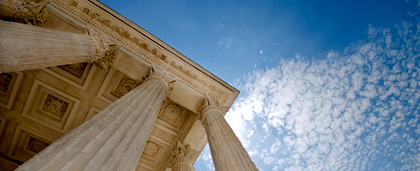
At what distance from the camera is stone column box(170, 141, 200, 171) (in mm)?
11648

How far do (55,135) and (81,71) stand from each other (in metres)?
3.71

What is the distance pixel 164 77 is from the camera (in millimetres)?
11055

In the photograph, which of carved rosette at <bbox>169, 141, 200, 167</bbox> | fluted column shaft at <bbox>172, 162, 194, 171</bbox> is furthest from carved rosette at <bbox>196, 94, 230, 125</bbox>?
fluted column shaft at <bbox>172, 162, 194, 171</bbox>

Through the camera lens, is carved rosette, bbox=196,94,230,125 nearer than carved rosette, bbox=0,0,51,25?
No

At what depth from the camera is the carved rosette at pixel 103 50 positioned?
9.85 metres

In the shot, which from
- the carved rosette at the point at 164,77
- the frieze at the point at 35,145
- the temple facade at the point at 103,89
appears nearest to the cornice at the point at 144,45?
the temple facade at the point at 103,89

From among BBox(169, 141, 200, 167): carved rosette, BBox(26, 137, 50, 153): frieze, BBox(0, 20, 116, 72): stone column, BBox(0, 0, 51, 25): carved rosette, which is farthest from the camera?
BBox(169, 141, 200, 167): carved rosette

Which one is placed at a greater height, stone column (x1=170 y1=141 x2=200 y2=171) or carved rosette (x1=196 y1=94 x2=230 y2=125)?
carved rosette (x1=196 y1=94 x2=230 y2=125)

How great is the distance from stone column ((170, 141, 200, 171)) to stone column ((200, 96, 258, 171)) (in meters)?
2.84

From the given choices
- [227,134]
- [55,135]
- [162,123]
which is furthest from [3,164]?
[227,134]

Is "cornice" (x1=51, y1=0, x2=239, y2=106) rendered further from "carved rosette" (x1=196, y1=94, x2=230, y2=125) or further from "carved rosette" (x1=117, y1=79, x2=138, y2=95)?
"carved rosette" (x1=117, y1=79, x2=138, y2=95)

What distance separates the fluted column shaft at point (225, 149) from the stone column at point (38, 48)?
571 cm

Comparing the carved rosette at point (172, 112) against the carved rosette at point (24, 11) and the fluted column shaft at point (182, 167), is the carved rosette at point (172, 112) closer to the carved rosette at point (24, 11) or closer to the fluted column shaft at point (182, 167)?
the fluted column shaft at point (182, 167)

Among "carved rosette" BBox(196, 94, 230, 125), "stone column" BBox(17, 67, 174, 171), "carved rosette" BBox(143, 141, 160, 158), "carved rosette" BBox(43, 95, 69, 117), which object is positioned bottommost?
"carved rosette" BBox(143, 141, 160, 158)
